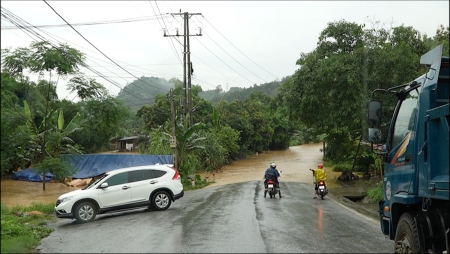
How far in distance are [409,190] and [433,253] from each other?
90 cm

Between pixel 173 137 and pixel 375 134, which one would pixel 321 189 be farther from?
pixel 375 134

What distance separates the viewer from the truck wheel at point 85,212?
14773 millimetres

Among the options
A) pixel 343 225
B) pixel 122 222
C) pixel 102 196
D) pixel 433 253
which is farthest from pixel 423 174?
pixel 102 196

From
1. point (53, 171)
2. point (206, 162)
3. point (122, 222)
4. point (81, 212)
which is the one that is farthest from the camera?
point (206, 162)

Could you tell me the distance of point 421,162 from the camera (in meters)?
6.29

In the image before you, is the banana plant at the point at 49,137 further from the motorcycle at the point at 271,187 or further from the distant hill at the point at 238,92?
the distant hill at the point at 238,92

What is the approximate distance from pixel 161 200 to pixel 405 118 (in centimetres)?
1063

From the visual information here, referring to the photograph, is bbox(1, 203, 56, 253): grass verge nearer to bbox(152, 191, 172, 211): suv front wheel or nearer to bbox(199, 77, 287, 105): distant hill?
bbox(152, 191, 172, 211): suv front wheel

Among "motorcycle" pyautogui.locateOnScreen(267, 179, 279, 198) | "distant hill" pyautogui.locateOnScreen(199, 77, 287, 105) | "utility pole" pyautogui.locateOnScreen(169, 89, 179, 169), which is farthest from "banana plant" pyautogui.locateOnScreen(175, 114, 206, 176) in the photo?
"distant hill" pyautogui.locateOnScreen(199, 77, 287, 105)

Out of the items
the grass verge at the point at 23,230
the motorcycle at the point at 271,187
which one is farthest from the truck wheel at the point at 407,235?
the motorcycle at the point at 271,187

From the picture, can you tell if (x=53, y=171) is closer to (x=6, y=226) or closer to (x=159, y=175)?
(x=159, y=175)

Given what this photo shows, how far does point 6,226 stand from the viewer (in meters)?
11.4

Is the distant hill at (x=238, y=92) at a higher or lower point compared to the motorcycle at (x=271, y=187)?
higher

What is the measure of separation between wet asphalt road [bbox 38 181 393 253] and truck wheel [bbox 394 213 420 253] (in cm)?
160
